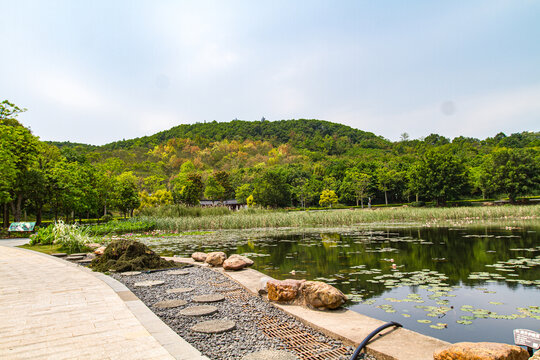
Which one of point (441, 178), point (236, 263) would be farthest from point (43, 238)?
point (441, 178)

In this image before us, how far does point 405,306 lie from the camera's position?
14.7 feet

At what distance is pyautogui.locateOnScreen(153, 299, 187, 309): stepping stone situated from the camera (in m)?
4.52

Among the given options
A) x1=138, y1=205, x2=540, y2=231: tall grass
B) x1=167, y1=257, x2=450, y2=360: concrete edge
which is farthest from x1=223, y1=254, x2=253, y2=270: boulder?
x1=138, y1=205, x2=540, y2=231: tall grass

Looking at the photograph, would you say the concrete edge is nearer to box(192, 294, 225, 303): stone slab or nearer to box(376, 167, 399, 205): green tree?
box(192, 294, 225, 303): stone slab

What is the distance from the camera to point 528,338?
6.82ft

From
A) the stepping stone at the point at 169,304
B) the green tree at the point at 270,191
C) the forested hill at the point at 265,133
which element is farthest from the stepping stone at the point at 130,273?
the forested hill at the point at 265,133

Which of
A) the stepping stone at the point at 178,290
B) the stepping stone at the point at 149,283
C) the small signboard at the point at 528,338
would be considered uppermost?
the small signboard at the point at 528,338

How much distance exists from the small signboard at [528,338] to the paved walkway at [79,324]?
2.26m

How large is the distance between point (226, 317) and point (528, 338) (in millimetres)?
2973

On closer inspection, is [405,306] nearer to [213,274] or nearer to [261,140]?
[213,274]

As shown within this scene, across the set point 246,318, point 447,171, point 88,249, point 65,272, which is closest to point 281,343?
point 246,318

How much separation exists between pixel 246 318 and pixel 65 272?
480 cm

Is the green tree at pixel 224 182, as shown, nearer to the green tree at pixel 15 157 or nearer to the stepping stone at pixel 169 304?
the green tree at pixel 15 157

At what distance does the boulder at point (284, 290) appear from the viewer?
14.7ft
